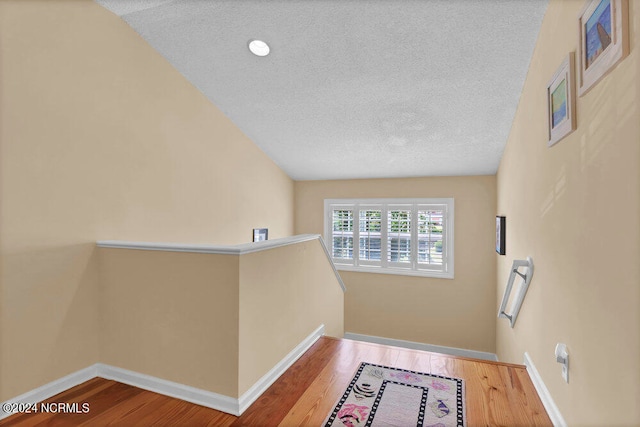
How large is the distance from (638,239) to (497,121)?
8.31ft

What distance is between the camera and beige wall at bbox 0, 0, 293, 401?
6.07 feet

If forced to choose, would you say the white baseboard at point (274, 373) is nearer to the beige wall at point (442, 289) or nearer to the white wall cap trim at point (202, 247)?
the white wall cap trim at point (202, 247)

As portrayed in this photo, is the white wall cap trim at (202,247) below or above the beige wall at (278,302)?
above

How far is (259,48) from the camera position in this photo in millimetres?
2582

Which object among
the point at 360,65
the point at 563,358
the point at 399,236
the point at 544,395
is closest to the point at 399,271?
the point at 399,236

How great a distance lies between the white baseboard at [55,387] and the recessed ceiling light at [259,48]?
2.57m

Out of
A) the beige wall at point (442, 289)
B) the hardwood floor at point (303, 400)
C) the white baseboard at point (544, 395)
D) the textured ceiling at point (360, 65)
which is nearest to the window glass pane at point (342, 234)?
the beige wall at point (442, 289)

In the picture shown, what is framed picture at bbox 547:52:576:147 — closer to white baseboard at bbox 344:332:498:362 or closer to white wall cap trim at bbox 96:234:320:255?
white wall cap trim at bbox 96:234:320:255

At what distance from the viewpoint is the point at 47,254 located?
2.00 meters

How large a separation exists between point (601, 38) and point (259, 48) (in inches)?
84.6

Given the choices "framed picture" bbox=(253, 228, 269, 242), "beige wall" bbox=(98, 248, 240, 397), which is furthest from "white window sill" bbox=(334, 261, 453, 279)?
"beige wall" bbox=(98, 248, 240, 397)

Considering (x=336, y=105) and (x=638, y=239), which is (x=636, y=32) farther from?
(x=336, y=105)

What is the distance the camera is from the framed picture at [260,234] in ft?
14.0

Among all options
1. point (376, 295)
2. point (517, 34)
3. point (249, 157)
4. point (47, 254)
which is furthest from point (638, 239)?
point (376, 295)
